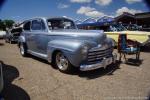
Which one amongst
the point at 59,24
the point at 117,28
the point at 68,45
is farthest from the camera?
the point at 117,28

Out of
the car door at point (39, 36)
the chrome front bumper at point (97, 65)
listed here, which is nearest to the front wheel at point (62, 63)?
the chrome front bumper at point (97, 65)

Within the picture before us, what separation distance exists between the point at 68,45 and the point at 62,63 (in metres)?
0.74

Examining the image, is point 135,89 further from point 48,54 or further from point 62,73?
point 48,54

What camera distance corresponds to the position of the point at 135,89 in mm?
5277

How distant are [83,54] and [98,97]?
1.85m

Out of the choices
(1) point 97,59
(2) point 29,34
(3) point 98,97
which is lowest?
(3) point 98,97

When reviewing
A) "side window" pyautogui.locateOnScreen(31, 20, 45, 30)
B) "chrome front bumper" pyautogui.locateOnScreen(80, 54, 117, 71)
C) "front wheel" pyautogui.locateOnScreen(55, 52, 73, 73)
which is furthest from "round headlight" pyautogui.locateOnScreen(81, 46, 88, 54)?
"side window" pyautogui.locateOnScreen(31, 20, 45, 30)

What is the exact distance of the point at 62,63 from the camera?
23.1ft

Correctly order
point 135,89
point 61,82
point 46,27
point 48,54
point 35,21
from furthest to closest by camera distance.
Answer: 1. point 35,21
2. point 46,27
3. point 48,54
4. point 61,82
5. point 135,89

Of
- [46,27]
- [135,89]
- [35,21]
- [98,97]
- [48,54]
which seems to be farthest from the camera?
[35,21]

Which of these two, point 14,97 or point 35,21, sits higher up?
point 35,21

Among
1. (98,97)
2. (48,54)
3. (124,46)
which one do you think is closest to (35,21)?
(48,54)

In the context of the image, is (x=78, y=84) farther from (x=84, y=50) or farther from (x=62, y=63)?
(x=62, y=63)

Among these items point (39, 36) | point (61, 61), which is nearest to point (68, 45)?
point (61, 61)
